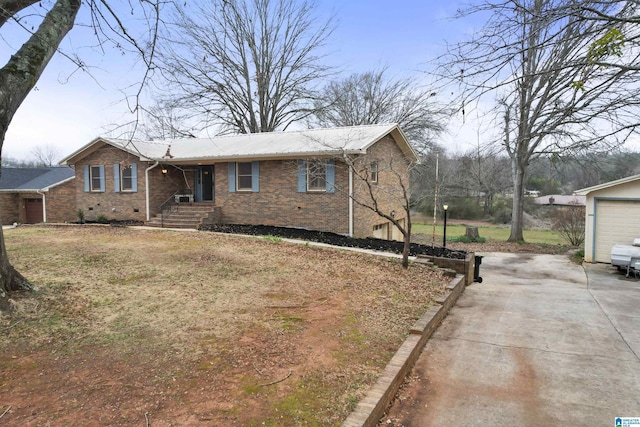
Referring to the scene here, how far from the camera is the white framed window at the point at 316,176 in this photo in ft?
44.7

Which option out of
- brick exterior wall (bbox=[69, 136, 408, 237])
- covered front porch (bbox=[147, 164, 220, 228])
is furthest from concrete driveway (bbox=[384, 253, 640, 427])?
covered front porch (bbox=[147, 164, 220, 228])

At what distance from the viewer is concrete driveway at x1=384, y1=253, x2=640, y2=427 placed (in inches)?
143

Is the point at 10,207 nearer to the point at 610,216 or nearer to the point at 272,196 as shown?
the point at 272,196

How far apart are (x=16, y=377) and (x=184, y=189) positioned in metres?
15.7

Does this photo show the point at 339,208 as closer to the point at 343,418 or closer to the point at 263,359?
the point at 263,359

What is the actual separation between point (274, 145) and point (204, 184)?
15.2 ft

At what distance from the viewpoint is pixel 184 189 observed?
18547 millimetres

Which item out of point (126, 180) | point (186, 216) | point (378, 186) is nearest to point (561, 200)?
point (378, 186)

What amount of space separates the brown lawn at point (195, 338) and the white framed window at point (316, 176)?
5.62 m

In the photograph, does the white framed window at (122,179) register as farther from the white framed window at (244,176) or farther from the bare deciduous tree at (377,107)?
the bare deciduous tree at (377,107)

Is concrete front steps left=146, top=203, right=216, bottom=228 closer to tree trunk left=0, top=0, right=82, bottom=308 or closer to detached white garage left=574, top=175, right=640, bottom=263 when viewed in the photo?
tree trunk left=0, top=0, right=82, bottom=308

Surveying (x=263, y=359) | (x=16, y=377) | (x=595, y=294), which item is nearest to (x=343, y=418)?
(x=263, y=359)

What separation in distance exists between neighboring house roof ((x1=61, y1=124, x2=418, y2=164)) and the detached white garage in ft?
23.0

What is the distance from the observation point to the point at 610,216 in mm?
12883
